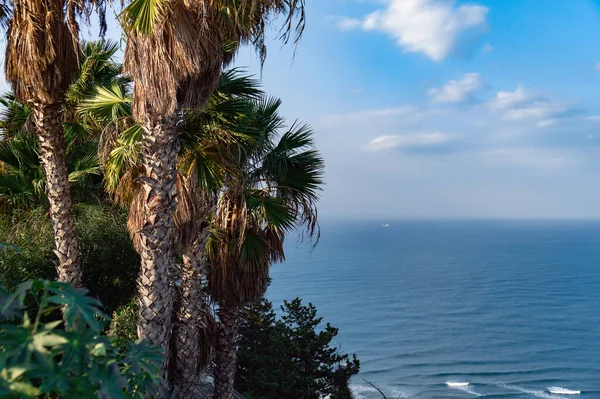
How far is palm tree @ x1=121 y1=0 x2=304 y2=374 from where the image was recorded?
21.9ft

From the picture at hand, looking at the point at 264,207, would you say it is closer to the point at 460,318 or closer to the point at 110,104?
the point at 110,104

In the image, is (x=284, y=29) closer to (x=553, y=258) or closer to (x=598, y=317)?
(x=598, y=317)

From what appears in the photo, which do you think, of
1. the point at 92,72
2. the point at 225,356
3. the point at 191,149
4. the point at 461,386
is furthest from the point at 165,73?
the point at 461,386

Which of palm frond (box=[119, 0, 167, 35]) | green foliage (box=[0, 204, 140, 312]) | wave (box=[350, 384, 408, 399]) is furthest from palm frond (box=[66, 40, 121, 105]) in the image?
wave (box=[350, 384, 408, 399])

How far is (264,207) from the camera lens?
9945mm

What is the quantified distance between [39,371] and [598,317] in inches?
3049

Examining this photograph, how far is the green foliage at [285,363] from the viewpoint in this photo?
19766 mm

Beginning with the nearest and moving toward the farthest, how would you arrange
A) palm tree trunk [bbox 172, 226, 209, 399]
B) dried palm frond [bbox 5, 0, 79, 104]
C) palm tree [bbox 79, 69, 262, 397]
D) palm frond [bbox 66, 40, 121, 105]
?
dried palm frond [bbox 5, 0, 79, 104], palm tree [bbox 79, 69, 262, 397], palm tree trunk [bbox 172, 226, 209, 399], palm frond [bbox 66, 40, 121, 105]

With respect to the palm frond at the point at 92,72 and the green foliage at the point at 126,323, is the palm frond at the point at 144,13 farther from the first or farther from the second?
the green foliage at the point at 126,323

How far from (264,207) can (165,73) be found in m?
3.77

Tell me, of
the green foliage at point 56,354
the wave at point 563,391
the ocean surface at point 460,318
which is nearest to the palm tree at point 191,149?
the green foliage at point 56,354

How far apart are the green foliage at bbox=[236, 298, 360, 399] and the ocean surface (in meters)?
2.98

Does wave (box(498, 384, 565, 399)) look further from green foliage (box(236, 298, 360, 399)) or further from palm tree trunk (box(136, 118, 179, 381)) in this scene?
palm tree trunk (box(136, 118, 179, 381))

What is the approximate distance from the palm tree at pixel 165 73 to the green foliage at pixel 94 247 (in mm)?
3952
